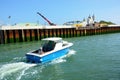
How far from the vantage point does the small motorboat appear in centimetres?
2442

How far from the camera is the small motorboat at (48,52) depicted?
24416mm

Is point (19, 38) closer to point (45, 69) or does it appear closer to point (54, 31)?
point (54, 31)

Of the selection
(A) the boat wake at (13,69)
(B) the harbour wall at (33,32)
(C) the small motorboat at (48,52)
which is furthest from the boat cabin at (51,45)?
(B) the harbour wall at (33,32)

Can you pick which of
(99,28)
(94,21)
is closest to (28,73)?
(99,28)

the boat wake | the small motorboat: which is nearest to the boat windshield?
the small motorboat

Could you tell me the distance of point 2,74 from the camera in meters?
20.1

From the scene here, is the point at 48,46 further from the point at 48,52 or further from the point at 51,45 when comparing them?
the point at 48,52

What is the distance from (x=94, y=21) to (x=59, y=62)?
62.7 meters

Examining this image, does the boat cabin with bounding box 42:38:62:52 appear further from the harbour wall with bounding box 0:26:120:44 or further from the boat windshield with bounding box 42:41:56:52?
the harbour wall with bounding box 0:26:120:44

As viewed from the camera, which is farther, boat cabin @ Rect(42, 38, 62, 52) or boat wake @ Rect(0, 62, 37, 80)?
boat cabin @ Rect(42, 38, 62, 52)

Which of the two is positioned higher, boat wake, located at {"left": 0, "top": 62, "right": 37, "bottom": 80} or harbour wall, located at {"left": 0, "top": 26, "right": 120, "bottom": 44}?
harbour wall, located at {"left": 0, "top": 26, "right": 120, "bottom": 44}

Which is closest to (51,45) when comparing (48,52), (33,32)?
(48,52)

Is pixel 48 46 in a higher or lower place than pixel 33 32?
lower

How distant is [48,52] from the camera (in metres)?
25.6
